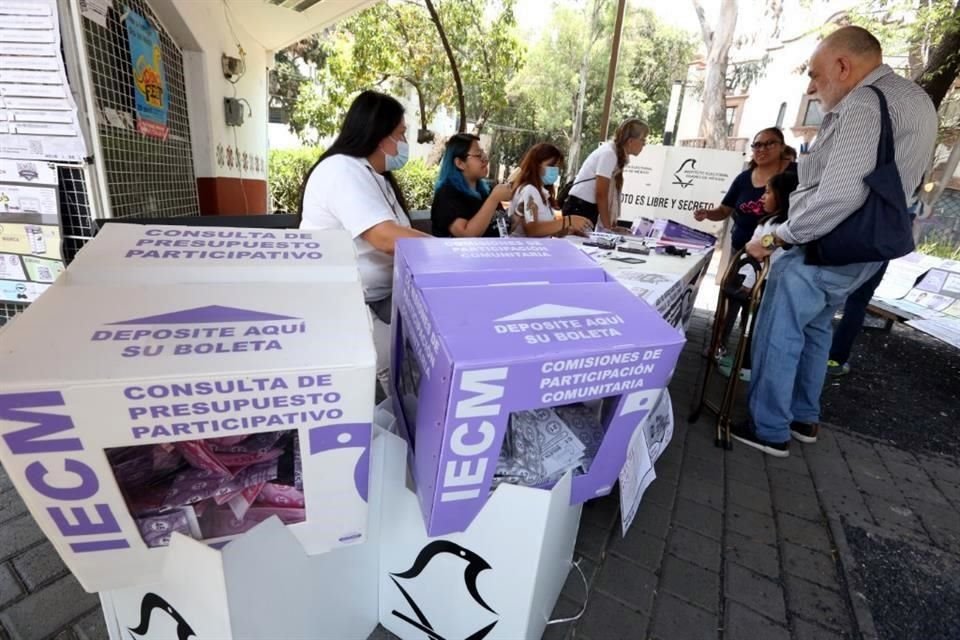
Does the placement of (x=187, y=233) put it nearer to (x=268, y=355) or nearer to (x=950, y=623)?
(x=268, y=355)

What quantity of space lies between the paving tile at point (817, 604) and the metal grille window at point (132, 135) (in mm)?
3185

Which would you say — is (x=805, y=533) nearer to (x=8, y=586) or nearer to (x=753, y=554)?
(x=753, y=554)

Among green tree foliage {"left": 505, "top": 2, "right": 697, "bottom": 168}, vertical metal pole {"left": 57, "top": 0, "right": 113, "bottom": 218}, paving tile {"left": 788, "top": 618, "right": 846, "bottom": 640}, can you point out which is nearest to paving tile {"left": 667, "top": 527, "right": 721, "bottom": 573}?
paving tile {"left": 788, "top": 618, "right": 846, "bottom": 640}

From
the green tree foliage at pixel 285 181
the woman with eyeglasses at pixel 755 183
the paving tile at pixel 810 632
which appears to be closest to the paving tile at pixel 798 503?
the paving tile at pixel 810 632

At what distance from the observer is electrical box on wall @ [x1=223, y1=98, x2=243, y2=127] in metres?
3.72

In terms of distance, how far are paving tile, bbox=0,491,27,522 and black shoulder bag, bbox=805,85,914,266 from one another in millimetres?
3106

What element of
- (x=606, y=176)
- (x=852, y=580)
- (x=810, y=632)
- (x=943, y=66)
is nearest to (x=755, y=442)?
(x=852, y=580)

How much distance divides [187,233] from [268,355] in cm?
57

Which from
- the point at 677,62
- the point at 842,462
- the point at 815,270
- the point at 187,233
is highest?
the point at 677,62

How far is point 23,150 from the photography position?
2.05m

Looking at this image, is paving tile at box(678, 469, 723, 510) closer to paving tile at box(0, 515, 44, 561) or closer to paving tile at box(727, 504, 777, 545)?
paving tile at box(727, 504, 777, 545)

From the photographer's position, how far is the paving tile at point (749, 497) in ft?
6.49

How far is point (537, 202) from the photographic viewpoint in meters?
3.08

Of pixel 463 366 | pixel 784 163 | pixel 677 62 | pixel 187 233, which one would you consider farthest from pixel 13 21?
pixel 677 62
